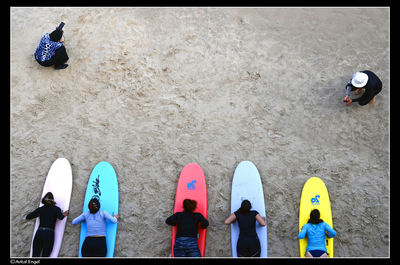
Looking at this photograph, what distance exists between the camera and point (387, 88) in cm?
544

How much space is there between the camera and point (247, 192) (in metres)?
4.84

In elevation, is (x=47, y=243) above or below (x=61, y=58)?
below

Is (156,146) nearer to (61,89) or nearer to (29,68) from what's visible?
(61,89)

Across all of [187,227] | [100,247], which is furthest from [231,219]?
[100,247]

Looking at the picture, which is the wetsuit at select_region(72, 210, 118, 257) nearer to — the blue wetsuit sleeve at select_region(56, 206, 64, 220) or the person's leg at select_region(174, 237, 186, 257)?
the blue wetsuit sleeve at select_region(56, 206, 64, 220)

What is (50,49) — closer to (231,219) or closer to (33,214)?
(33,214)

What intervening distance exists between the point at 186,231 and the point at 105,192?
135cm

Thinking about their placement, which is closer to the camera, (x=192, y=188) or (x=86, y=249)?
(x=86, y=249)

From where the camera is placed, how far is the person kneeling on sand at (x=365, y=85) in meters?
4.97

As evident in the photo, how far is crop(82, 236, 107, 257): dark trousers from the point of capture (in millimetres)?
4496

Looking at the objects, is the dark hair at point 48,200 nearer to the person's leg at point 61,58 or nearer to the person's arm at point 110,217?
the person's arm at point 110,217

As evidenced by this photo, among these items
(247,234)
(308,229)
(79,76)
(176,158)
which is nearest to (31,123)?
(79,76)

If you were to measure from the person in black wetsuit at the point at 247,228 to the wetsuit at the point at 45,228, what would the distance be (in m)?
2.39

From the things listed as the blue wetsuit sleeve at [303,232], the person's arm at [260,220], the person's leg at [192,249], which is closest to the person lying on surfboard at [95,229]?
the person's leg at [192,249]
